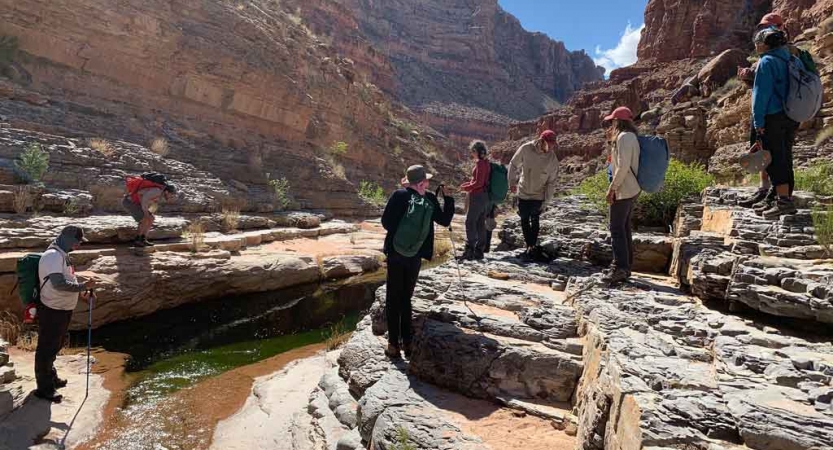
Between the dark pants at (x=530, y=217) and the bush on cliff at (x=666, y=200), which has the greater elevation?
the bush on cliff at (x=666, y=200)

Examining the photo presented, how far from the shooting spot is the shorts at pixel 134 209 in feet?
28.8

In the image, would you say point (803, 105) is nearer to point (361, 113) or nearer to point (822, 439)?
point (822, 439)

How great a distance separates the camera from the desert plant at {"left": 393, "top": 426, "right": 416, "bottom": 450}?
300 cm

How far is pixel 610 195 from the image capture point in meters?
4.66

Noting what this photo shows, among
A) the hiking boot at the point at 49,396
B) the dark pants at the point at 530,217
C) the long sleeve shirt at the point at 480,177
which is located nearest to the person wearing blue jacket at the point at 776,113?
the dark pants at the point at 530,217

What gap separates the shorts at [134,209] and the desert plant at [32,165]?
199cm

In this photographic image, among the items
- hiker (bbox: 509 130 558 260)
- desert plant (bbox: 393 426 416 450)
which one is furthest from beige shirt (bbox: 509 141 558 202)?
desert plant (bbox: 393 426 416 450)

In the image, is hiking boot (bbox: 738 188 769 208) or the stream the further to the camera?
hiking boot (bbox: 738 188 769 208)

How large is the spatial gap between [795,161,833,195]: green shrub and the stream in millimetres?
6743

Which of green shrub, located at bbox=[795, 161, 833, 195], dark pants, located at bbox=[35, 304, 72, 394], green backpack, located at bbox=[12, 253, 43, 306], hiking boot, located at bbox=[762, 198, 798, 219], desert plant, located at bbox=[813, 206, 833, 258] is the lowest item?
dark pants, located at bbox=[35, 304, 72, 394]

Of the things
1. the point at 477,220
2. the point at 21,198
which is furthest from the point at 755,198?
the point at 21,198

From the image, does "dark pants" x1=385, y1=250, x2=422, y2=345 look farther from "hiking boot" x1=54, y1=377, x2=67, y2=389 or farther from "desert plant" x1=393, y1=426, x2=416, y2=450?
"hiking boot" x1=54, y1=377, x2=67, y2=389

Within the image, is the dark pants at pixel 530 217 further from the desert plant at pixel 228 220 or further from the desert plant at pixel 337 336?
the desert plant at pixel 228 220

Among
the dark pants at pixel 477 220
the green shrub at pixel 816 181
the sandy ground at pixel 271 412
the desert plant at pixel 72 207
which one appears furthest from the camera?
the desert plant at pixel 72 207
